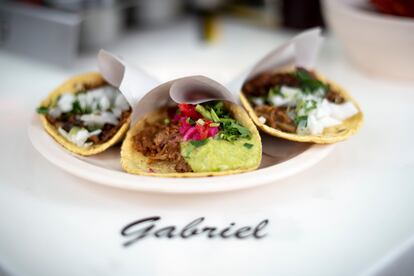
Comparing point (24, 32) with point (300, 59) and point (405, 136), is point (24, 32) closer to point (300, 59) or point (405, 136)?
point (300, 59)

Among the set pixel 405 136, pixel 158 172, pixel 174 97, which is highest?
pixel 174 97

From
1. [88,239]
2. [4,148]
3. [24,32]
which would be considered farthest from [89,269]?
[24,32]

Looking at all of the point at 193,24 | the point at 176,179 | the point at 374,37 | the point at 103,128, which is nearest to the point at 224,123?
the point at 176,179

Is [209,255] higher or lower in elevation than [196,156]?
lower

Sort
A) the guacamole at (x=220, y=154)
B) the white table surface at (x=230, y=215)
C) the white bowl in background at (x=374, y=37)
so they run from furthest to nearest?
the white bowl in background at (x=374, y=37) < the guacamole at (x=220, y=154) < the white table surface at (x=230, y=215)

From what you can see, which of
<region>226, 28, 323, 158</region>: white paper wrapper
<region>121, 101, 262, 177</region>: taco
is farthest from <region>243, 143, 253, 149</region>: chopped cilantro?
<region>226, 28, 323, 158</region>: white paper wrapper

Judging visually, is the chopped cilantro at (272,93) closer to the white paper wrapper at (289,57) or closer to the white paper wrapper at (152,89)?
the white paper wrapper at (289,57)

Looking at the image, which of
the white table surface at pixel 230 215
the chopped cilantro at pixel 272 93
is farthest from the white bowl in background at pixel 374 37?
the chopped cilantro at pixel 272 93
